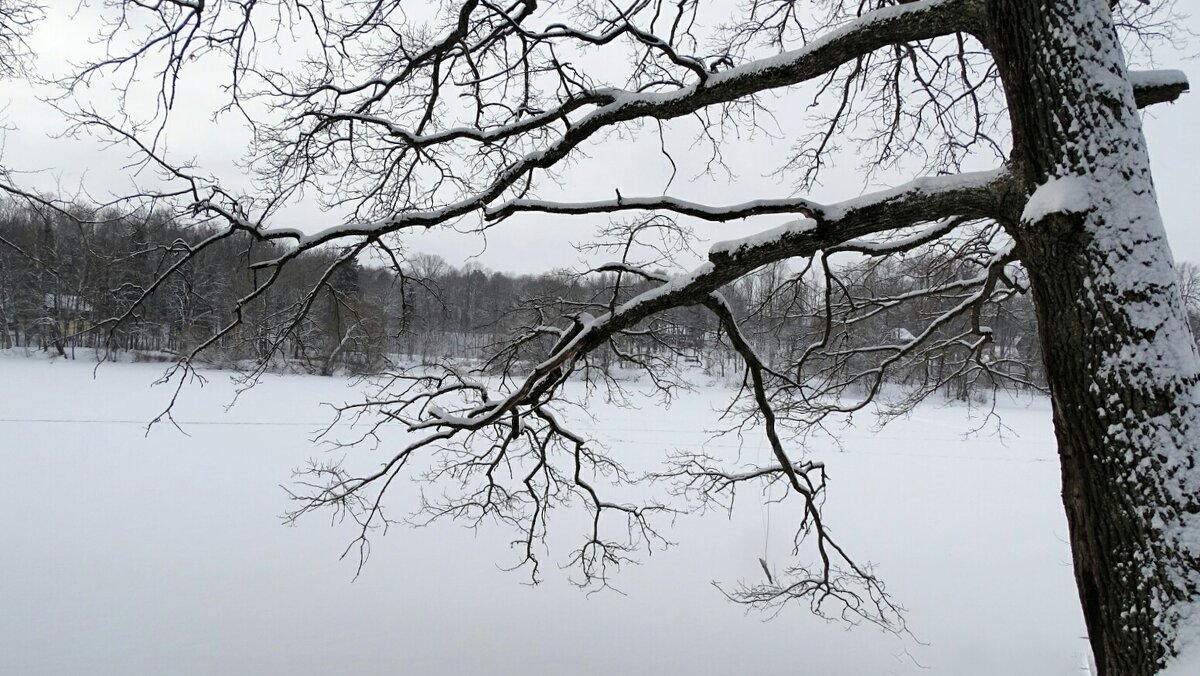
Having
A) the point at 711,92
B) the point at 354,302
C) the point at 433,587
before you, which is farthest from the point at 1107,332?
the point at 433,587

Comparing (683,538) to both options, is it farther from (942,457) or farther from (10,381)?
(10,381)

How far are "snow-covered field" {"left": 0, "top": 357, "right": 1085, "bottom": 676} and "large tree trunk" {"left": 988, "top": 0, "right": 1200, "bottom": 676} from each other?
645 centimetres

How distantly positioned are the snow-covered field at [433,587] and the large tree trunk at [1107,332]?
21.2 ft

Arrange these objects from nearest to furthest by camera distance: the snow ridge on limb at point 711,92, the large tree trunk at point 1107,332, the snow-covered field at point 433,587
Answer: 1. the large tree trunk at point 1107,332
2. the snow ridge on limb at point 711,92
3. the snow-covered field at point 433,587

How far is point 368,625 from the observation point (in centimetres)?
890

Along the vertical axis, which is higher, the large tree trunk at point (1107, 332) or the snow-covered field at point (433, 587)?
the large tree trunk at point (1107, 332)

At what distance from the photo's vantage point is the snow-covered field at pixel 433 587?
323 inches

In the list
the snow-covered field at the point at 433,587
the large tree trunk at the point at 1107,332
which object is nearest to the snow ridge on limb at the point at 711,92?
the large tree trunk at the point at 1107,332

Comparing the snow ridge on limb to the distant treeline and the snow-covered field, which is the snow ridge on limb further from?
the snow-covered field

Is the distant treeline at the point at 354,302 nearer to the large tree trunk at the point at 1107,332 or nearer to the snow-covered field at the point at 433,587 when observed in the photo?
the large tree trunk at the point at 1107,332

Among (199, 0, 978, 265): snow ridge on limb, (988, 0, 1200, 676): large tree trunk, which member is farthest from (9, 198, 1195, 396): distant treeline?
(988, 0, 1200, 676): large tree trunk

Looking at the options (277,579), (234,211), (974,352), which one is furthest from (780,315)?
(277,579)

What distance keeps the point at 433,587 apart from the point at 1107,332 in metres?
9.99

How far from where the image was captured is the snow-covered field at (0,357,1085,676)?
820 cm
